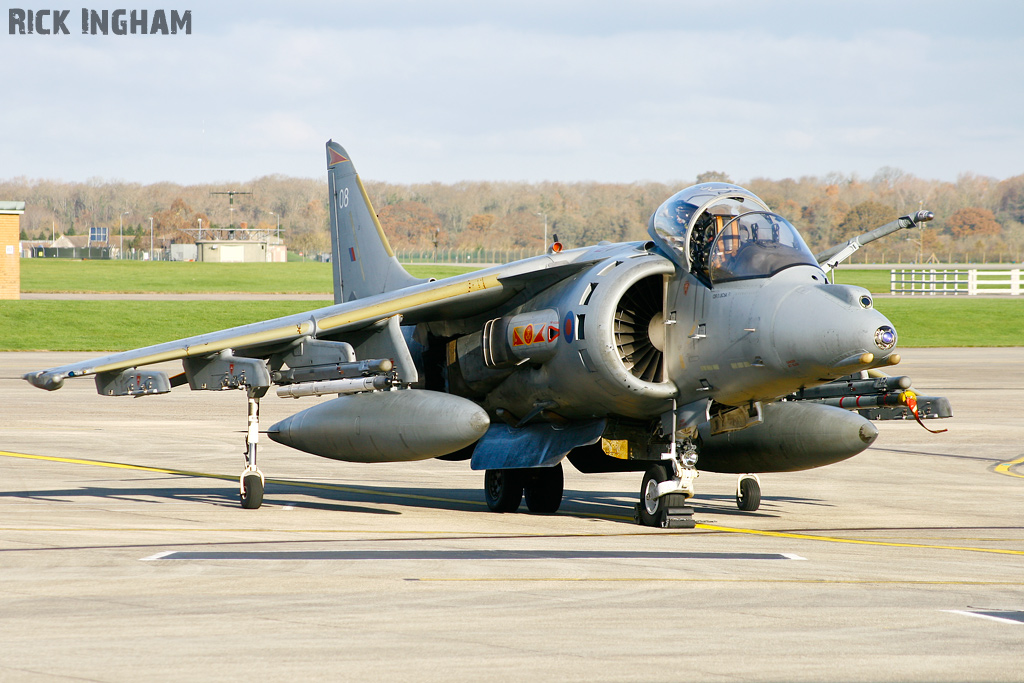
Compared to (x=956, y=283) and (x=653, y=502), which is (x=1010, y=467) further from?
(x=956, y=283)

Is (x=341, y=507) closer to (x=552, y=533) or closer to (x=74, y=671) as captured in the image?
(x=552, y=533)

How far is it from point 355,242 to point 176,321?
1729 inches

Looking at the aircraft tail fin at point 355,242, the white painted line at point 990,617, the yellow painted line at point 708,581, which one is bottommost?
the yellow painted line at point 708,581

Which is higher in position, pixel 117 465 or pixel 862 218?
pixel 862 218

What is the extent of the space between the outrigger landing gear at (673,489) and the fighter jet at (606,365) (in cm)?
2

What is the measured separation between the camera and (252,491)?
1484 cm

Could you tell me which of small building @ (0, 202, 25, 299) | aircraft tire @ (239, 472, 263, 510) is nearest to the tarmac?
aircraft tire @ (239, 472, 263, 510)

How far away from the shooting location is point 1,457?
20.4 m

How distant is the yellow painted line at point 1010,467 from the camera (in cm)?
1883

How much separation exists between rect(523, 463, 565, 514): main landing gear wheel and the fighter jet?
0.07 feet

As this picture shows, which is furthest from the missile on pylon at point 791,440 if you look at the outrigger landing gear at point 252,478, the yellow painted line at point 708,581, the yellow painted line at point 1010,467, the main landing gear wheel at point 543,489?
the yellow painted line at point 1010,467

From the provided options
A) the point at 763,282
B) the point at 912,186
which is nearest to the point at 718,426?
the point at 763,282

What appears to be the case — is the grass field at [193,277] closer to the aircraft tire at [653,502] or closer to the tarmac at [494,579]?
the tarmac at [494,579]

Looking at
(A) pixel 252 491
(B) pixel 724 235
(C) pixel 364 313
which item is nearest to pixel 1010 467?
(B) pixel 724 235
